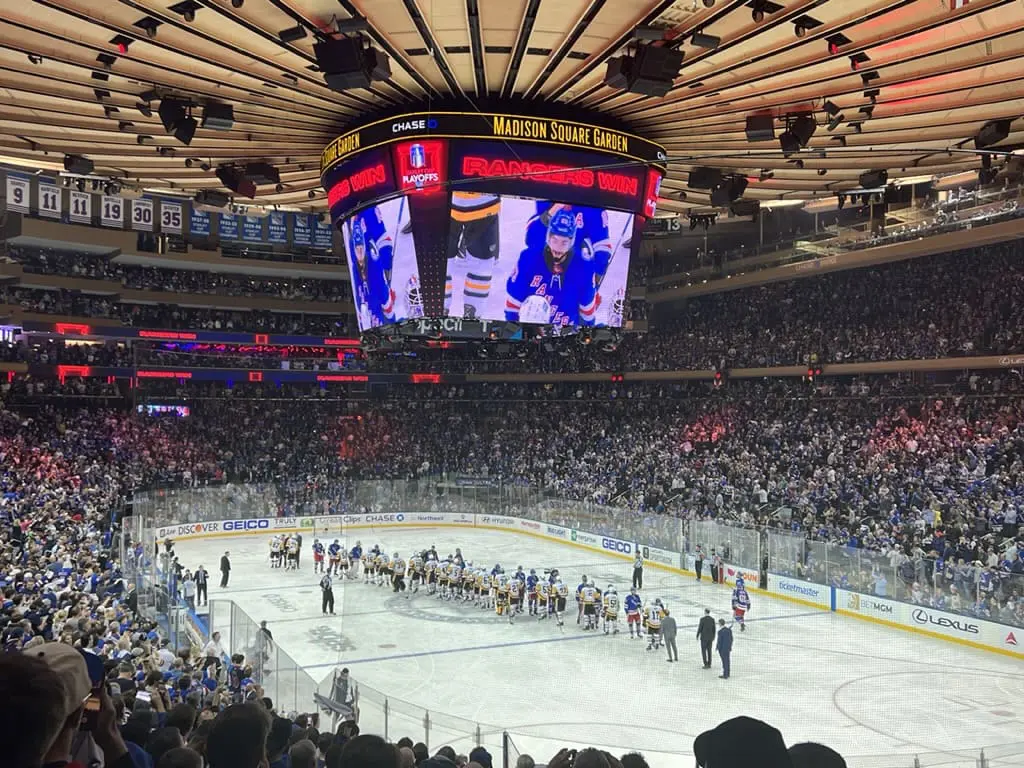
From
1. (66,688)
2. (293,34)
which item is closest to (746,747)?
(66,688)

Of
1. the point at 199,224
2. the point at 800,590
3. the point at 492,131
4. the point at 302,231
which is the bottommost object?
the point at 800,590

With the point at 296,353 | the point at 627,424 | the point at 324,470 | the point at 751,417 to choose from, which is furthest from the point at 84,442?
the point at 751,417

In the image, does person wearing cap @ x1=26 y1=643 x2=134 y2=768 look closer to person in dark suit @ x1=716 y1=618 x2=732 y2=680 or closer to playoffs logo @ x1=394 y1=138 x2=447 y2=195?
playoffs logo @ x1=394 y1=138 x2=447 y2=195

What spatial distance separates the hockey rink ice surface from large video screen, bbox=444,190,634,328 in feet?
18.0

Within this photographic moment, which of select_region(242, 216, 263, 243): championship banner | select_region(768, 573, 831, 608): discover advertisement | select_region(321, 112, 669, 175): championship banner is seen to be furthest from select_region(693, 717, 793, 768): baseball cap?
select_region(242, 216, 263, 243): championship banner

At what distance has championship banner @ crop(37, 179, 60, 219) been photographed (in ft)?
104

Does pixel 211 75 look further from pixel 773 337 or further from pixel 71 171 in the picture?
pixel 773 337

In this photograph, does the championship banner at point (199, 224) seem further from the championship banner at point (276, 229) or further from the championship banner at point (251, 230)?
the championship banner at point (276, 229)

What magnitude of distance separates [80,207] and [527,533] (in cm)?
2169

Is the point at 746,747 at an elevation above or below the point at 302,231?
below

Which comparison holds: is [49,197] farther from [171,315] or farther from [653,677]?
[653,677]

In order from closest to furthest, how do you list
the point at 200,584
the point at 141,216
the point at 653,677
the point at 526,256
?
the point at 526,256 → the point at 653,677 → the point at 200,584 → the point at 141,216

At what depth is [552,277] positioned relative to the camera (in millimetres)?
12555

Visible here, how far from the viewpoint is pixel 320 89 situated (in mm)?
10234
